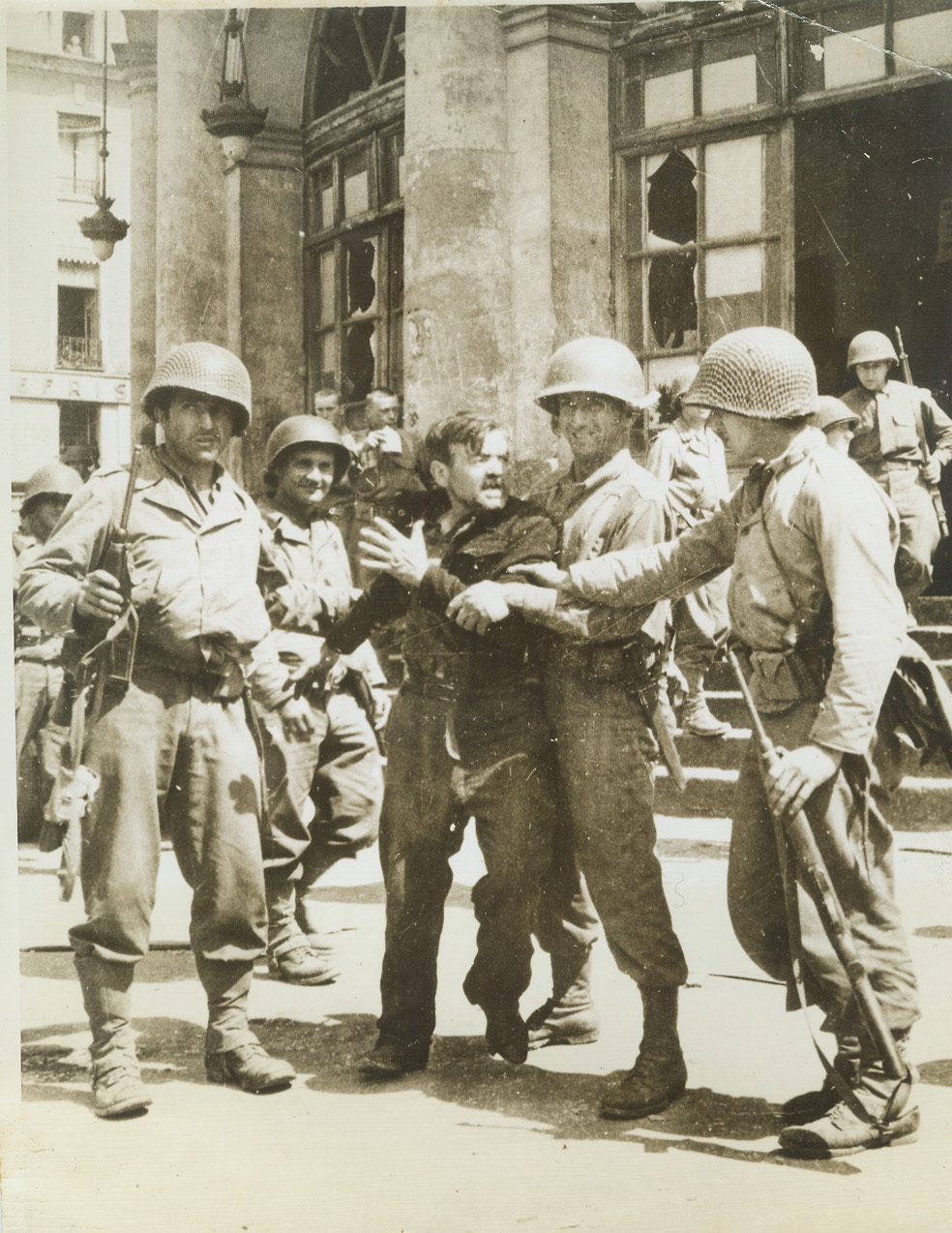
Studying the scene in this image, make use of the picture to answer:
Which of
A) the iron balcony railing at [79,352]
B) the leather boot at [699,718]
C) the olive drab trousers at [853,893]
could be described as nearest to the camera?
the olive drab trousers at [853,893]

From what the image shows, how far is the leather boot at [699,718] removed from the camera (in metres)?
6.52

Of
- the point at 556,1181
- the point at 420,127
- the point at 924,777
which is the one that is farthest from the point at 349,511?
the point at 556,1181

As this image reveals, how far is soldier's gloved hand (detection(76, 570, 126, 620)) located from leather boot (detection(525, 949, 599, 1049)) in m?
1.71

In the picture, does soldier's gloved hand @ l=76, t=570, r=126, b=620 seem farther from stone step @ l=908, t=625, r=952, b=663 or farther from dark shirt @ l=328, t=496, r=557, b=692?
stone step @ l=908, t=625, r=952, b=663

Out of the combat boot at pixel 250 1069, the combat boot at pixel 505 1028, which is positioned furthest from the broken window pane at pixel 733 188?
the combat boot at pixel 250 1069

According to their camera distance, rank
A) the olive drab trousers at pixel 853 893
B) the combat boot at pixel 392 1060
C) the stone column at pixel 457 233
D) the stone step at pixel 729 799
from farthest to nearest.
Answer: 1. the stone column at pixel 457 233
2. the stone step at pixel 729 799
3. the combat boot at pixel 392 1060
4. the olive drab trousers at pixel 853 893

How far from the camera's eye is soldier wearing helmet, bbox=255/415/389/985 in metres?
4.81

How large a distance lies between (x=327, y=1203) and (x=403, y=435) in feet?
13.0

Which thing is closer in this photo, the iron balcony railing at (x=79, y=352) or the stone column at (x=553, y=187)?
the iron balcony railing at (x=79, y=352)

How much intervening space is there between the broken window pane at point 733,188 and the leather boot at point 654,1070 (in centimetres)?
459

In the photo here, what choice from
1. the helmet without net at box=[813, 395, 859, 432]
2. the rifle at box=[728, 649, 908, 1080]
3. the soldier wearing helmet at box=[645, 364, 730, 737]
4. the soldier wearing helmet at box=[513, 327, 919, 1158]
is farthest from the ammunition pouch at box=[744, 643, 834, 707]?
the soldier wearing helmet at box=[645, 364, 730, 737]

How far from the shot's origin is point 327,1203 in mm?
3250

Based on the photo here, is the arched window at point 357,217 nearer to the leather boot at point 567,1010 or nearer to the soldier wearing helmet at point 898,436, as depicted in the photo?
the soldier wearing helmet at point 898,436

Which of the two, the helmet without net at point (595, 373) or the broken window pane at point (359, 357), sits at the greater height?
the broken window pane at point (359, 357)
